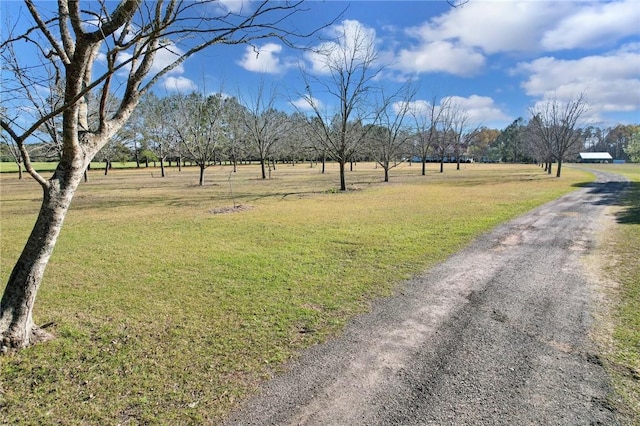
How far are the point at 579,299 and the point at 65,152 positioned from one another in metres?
6.33

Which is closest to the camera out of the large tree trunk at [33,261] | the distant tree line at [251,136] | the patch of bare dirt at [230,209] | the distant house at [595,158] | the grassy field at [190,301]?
the grassy field at [190,301]

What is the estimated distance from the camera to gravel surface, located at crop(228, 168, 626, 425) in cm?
256

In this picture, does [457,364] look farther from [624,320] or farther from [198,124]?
[198,124]

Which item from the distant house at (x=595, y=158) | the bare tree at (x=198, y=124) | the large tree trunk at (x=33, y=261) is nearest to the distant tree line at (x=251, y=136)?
the bare tree at (x=198, y=124)

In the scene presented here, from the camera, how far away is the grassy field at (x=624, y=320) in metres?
2.79

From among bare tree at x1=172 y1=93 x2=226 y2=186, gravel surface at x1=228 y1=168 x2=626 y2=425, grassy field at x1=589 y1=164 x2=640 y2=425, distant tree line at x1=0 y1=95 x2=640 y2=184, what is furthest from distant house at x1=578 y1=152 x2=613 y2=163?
gravel surface at x1=228 y1=168 x2=626 y2=425

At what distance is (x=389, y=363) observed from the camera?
10.5ft

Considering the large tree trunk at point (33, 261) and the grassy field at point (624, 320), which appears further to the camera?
the large tree trunk at point (33, 261)

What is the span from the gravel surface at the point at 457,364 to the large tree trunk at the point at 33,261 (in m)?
2.50

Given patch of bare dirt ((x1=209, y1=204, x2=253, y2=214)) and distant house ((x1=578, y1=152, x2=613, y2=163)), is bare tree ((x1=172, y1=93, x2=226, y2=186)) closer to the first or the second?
patch of bare dirt ((x1=209, y1=204, x2=253, y2=214))

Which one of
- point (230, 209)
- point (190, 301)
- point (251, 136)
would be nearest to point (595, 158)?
point (251, 136)

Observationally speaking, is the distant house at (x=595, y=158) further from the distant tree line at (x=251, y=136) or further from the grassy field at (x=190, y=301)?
the grassy field at (x=190, y=301)

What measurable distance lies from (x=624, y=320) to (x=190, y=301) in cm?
544

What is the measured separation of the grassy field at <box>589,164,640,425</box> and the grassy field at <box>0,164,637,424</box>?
2.52 meters
